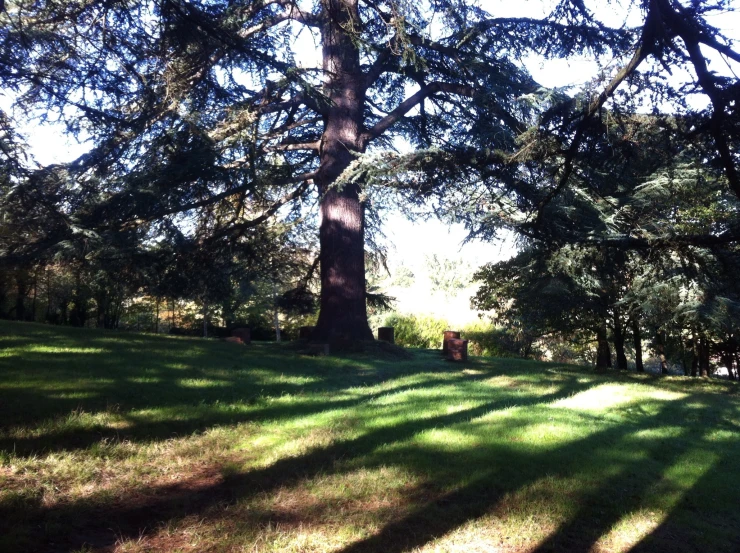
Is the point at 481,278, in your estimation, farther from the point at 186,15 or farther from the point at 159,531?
the point at 159,531

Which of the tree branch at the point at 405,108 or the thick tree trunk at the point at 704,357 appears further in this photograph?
the thick tree trunk at the point at 704,357

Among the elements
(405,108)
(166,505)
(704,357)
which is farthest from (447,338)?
(704,357)

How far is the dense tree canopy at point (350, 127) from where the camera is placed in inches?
242

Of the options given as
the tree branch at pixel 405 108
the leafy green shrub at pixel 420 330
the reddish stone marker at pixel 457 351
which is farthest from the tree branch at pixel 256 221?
the leafy green shrub at pixel 420 330

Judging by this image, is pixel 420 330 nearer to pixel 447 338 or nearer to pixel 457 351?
pixel 447 338

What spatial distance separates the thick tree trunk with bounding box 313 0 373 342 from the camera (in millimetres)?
12961

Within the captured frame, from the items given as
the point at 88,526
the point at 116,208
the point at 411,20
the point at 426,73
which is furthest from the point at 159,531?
the point at 426,73

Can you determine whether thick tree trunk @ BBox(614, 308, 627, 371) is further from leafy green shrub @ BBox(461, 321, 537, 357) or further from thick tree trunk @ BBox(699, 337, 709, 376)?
leafy green shrub @ BBox(461, 321, 537, 357)

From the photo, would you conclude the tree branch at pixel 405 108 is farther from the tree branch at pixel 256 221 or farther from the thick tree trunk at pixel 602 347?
the thick tree trunk at pixel 602 347

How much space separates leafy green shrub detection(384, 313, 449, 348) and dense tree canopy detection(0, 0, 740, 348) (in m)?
9.28

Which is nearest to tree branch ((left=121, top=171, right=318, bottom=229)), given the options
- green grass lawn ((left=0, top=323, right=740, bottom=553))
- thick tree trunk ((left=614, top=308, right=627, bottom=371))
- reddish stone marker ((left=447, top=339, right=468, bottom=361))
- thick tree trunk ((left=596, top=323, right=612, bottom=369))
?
green grass lawn ((left=0, top=323, right=740, bottom=553))

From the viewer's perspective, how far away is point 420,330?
78.8 ft

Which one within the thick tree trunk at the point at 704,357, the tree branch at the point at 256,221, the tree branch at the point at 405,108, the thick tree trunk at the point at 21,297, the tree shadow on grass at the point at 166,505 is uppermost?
the tree branch at the point at 405,108

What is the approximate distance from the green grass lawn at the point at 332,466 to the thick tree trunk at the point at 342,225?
3949 mm
